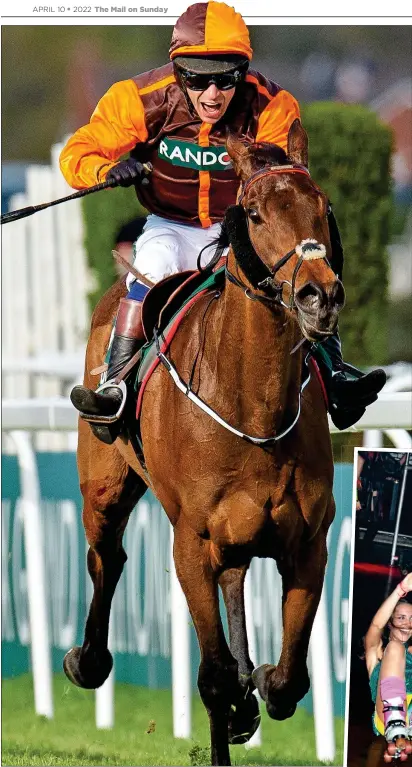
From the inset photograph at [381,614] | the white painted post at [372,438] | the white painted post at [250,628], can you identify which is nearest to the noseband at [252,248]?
the inset photograph at [381,614]

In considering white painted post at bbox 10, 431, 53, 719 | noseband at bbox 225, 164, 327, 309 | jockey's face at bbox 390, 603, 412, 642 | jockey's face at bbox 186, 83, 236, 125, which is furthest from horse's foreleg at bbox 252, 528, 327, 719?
white painted post at bbox 10, 431, 53, 719

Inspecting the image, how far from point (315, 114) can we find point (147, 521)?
2.60 meters

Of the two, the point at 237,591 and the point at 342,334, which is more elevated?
the point at 342,334

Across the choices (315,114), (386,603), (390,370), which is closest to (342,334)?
(390,370)

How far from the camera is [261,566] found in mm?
7422

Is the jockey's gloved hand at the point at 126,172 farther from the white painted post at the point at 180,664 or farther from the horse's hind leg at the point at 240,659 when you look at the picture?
the white painted post at the point at 180,664

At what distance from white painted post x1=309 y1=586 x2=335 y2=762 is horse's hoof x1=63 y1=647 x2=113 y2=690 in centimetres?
105

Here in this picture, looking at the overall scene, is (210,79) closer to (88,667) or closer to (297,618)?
(297,618)

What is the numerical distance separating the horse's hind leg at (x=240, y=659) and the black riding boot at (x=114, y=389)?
0.78 metres

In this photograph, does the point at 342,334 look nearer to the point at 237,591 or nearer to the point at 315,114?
the point at 315,114

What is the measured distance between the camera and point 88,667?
6867mm

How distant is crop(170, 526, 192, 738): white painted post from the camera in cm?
723

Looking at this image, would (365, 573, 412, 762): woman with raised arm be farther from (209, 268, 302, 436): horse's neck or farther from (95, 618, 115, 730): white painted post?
(95, 618, 115, 730): white painted post

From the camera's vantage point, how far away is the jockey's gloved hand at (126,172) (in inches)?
207
